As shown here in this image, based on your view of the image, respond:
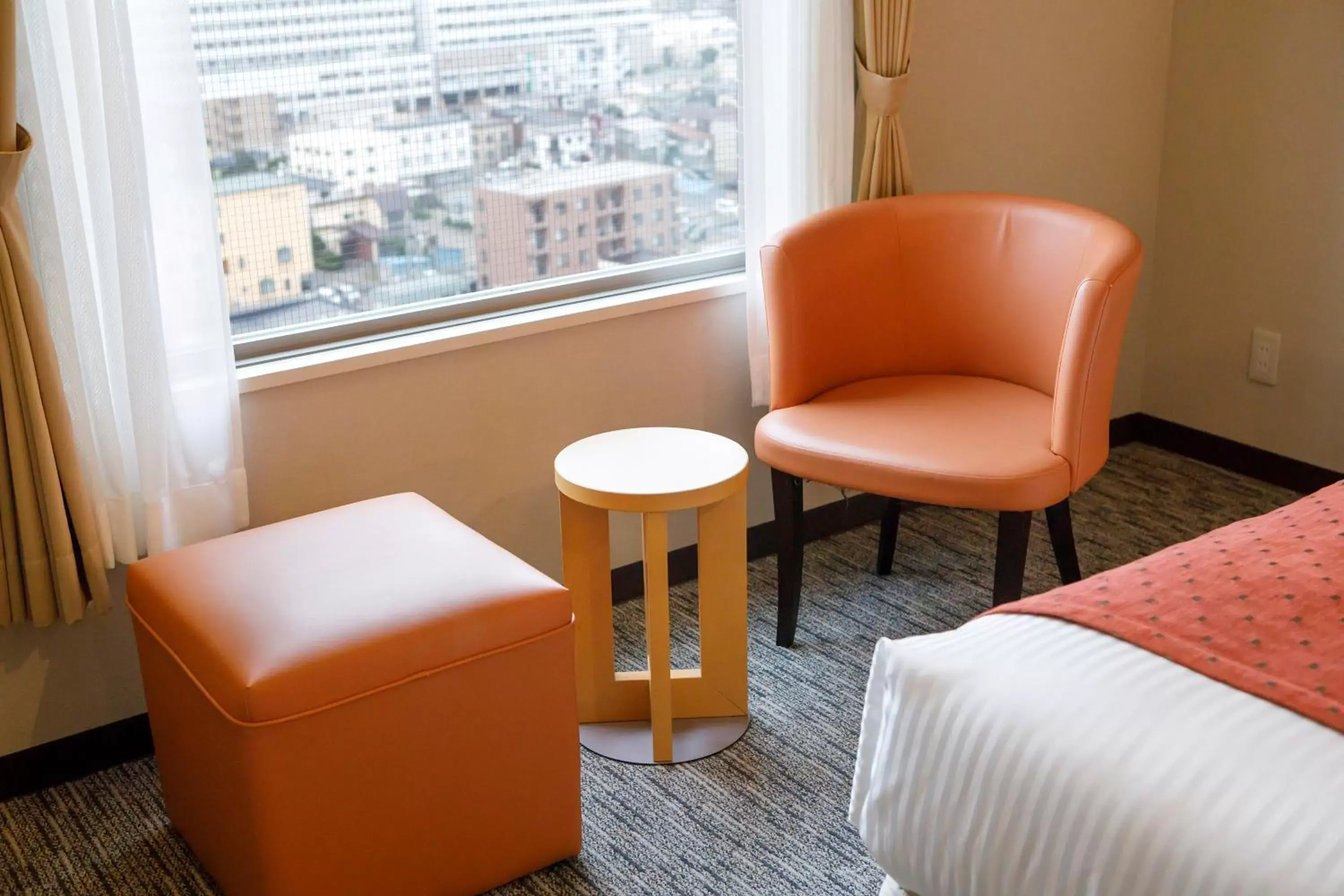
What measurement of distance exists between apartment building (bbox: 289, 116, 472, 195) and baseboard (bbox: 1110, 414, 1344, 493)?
2.01 meters

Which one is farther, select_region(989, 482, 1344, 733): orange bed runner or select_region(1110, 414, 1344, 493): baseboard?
select_region(1110, 414, 1344, 493): baseboard

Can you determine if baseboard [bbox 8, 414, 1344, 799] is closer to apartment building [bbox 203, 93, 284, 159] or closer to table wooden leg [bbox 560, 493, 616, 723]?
table wooden leg [bbox 560, 493, 616, 723]

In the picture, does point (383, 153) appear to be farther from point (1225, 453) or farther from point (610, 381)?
point (1225, 453)

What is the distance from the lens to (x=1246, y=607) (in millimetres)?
1501

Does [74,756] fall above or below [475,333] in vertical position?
below

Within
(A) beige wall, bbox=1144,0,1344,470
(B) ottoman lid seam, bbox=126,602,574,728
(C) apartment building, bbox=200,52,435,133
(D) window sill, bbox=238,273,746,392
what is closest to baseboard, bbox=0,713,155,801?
(B) ottoman lid seam, bbox=126,602,574,728

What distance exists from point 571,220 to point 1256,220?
1724mm

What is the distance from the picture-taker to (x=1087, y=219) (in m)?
2.51

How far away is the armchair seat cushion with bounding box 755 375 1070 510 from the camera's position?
87.4 inches

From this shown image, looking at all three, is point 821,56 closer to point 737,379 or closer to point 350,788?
point 737,379

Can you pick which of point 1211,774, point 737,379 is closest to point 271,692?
point 1211,774

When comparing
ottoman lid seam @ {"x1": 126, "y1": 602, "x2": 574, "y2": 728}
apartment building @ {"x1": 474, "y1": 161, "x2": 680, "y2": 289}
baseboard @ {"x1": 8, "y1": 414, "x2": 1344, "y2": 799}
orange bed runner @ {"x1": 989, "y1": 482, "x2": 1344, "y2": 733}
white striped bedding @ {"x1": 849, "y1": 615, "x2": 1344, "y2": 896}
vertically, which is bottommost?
baseboard @ {"x1": 8, "y1": 414, "x2": 1344, "y2": 799}

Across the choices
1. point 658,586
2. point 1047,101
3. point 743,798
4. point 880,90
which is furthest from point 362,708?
point 1047,101

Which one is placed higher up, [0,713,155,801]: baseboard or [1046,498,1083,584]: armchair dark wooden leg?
[1046,498,1083,584]: armchair dark wooden leg
